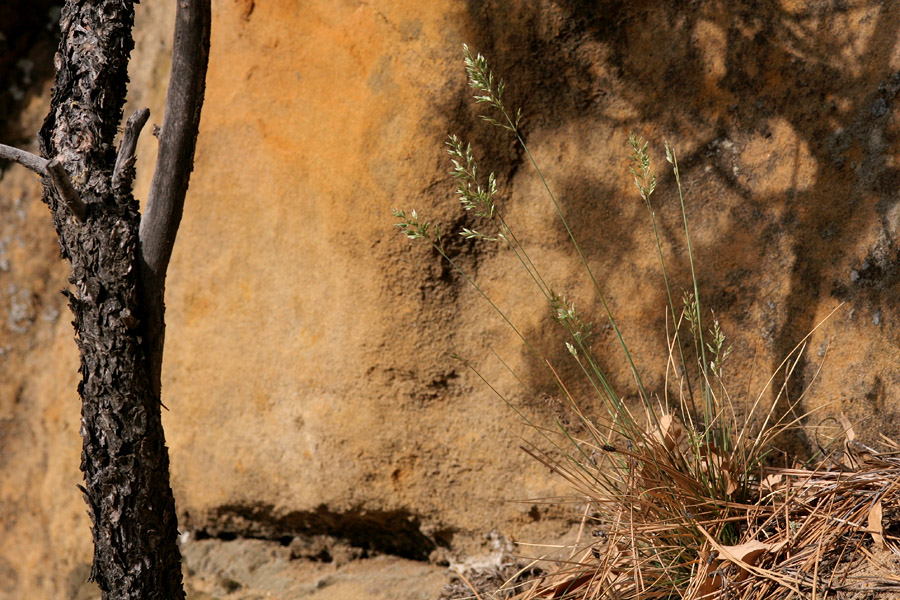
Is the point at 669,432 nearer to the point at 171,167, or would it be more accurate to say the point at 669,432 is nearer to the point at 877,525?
the point at 877,525

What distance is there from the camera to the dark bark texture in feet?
5.43

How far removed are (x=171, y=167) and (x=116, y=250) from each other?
221mm

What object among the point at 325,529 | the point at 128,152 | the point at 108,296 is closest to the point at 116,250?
the point at 108,296

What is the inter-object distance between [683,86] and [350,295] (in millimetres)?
1117

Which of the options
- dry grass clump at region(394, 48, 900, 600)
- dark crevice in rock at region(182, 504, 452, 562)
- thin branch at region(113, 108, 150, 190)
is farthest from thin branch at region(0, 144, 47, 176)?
dark crevice in rock at region(182, 504, 452, 562)

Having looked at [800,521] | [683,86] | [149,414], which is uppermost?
[683,86]

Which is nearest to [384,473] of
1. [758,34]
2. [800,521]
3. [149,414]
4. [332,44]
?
[149,414]

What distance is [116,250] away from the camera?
1.65 m

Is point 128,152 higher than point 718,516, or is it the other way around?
point 128,152

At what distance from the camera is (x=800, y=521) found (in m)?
1.63

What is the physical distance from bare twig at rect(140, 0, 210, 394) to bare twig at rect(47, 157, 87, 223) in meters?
0.13

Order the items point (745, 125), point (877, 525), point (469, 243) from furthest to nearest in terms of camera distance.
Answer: point (469, 243), point (745, 125), point (877, 525)

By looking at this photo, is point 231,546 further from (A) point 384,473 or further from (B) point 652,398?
(B) point 652,398

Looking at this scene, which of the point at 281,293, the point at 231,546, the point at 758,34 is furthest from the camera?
the point at 231,546
